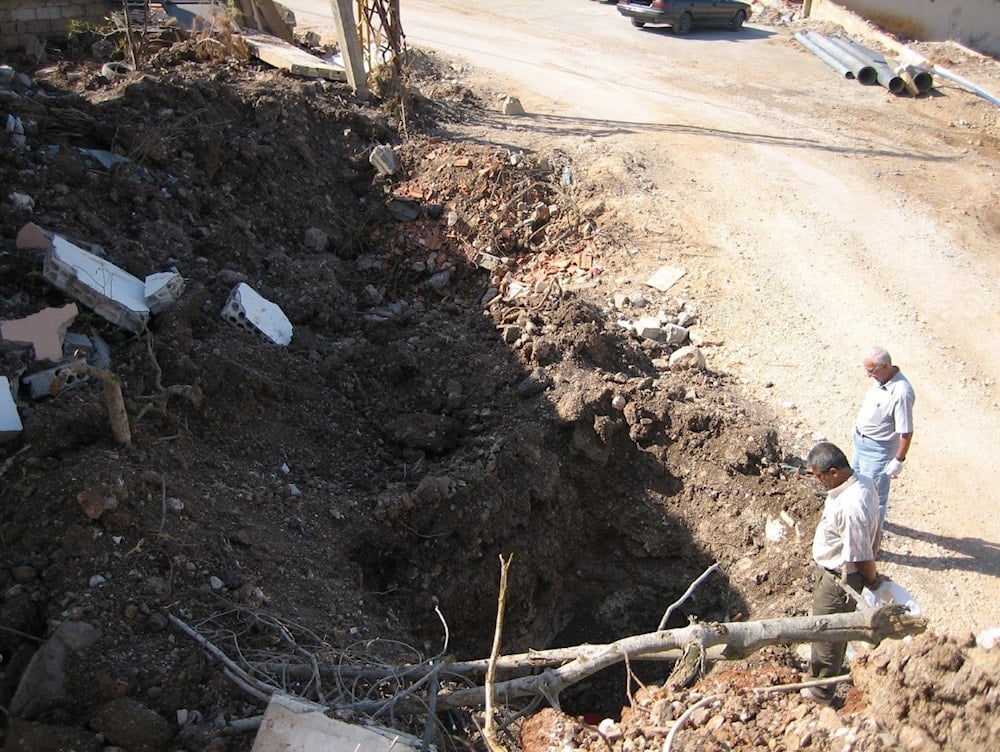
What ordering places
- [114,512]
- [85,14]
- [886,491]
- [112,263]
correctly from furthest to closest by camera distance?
1. [85,14]
2. [112,263]
3. [886,491]
4. [114,512]

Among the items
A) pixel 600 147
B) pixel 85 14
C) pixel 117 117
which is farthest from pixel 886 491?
pixel 85 14

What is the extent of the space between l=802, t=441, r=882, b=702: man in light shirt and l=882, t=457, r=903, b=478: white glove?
1266 mm

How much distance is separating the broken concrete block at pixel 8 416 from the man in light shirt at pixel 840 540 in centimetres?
461

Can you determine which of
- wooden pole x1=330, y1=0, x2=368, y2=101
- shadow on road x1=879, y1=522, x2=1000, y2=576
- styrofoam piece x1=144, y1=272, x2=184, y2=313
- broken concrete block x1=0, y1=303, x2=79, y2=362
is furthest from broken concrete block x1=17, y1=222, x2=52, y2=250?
shadow on road x1=879, y1=522, x2=1000, y2=576

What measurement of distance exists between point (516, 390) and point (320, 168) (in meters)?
4.26

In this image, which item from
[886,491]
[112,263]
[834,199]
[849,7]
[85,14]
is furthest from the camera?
[849,7]

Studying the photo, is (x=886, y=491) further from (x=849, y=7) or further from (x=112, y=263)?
(x=849, y=7)

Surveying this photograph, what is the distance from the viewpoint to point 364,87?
11352 millimetres

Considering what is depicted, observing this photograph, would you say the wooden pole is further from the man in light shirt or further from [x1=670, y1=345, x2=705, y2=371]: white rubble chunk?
the man in light shirt

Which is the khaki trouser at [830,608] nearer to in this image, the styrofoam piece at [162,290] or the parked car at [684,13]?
the styrofoam piece at [162,290]

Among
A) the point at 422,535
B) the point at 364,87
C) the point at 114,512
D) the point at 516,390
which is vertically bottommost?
the point at 422,535

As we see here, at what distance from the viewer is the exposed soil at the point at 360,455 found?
412cm

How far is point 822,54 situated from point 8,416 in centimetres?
1628

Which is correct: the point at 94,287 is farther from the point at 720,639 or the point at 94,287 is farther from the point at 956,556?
the point at 956,556
